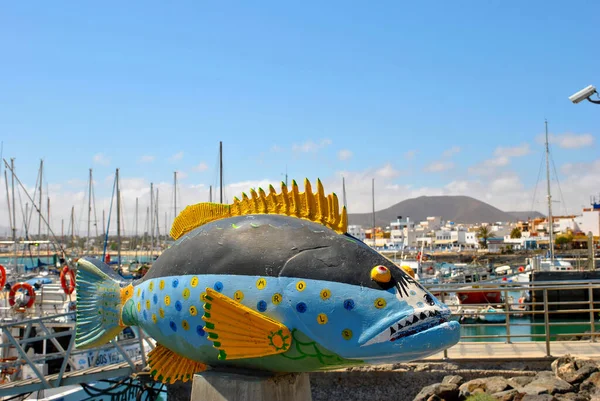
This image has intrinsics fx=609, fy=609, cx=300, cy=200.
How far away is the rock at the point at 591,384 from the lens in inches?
319

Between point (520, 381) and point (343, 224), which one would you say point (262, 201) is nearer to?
point (343, 224)

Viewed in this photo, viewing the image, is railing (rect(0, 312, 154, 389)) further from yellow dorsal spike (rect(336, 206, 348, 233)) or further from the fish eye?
the fish eye

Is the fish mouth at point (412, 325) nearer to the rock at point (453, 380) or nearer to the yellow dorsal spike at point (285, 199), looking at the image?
the yellow dorsal spike at point (285, 199)

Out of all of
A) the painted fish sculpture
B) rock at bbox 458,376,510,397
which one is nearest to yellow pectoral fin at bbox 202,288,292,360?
the painted fish sculpture

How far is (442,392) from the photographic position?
8.24 m

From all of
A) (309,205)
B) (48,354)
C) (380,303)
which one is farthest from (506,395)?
(48,354)

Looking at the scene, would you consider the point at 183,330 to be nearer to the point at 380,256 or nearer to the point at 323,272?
the point at 323,272

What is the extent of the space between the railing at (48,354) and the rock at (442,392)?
4.37 meters

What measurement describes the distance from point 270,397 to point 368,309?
1.32 metres

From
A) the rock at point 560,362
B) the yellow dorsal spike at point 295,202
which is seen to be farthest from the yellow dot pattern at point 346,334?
the rock at point 560,362

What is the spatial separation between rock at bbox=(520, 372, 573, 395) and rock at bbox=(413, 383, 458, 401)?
2.90 ft

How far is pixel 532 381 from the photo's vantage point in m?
8.46

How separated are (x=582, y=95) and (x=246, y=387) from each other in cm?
679

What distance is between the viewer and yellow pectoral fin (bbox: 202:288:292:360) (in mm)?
4754
